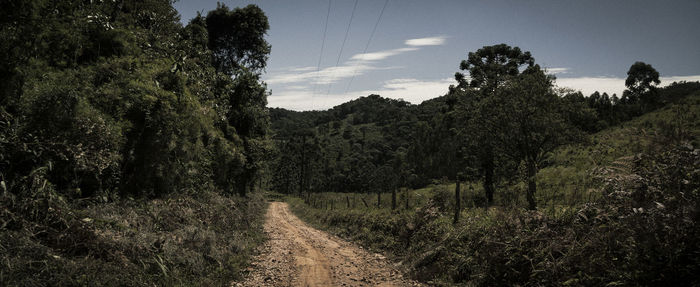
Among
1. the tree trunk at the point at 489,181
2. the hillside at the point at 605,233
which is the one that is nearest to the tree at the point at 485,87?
the tree trunk at the point at 489,181

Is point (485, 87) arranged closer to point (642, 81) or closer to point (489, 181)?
point (489, 181)

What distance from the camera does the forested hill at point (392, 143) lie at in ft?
123

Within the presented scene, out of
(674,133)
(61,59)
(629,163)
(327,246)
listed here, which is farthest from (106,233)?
(674,133)

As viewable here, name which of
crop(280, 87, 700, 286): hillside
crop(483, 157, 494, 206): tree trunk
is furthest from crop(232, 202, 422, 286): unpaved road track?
crop(483, 157, 494, 206): tree trunk

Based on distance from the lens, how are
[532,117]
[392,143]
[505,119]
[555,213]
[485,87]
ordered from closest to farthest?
[555,213]
[532,117]
[505,119]
[485,87]
[392,143]

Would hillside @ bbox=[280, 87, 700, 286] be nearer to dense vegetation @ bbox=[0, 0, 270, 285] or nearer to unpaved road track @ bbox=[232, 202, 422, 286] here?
unpaved road track @ bbox=[232, 202, 422, 286]

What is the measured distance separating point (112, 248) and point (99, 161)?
2.56 metres

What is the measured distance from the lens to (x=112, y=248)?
5.78m

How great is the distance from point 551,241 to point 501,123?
15.2 m

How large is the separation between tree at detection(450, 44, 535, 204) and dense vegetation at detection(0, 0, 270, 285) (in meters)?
16.7

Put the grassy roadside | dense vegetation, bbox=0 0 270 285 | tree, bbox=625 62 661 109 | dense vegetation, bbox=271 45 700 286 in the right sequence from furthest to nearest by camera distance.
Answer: tree, bbox=625 62 661 109 → dense vegetation, bbox=0 0 270 285 → dense vegetation, bbox=271 45 700 286 → the grassy roadside

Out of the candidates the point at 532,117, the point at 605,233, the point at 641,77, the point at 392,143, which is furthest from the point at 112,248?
the point at 392,143

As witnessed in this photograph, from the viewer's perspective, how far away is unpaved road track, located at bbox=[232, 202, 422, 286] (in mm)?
7953

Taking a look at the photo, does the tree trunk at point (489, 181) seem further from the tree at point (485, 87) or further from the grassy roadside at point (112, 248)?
the grassy roadside at point (112, 248)
